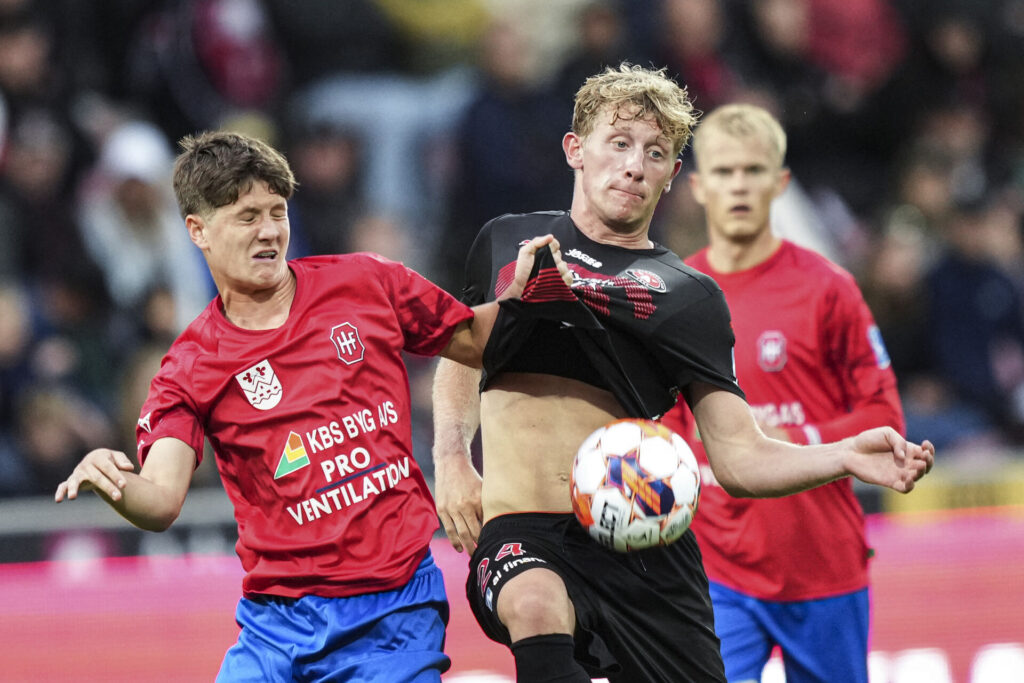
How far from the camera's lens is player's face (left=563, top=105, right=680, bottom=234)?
4.41 meters

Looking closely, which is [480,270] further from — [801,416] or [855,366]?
[855,366]

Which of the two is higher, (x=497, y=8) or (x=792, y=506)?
(x=497, y=8)

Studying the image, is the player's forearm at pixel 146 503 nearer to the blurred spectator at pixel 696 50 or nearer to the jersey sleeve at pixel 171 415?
the jersey sleeve at pixel 171 415

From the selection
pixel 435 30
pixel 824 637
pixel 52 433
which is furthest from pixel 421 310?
pixel 435 30

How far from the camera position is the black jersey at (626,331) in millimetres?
4344

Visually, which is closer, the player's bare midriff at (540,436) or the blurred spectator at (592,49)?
the player's bare midriff at (540,436)

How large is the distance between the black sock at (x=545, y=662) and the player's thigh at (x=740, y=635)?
155cm

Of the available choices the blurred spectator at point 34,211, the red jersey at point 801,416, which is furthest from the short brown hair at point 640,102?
the blurred spectator at point 34,211

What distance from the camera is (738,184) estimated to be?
5723 millimetres

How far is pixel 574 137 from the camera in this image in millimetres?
4645

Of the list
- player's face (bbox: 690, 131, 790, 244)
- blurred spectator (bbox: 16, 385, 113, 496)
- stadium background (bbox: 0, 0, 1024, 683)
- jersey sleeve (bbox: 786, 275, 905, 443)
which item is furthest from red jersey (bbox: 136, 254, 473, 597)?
blurred spectator (bbox: 16, 385, 113, 496)

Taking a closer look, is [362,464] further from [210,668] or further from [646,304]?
[210,668]

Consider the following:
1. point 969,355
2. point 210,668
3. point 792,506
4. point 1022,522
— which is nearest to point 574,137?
point 792,506

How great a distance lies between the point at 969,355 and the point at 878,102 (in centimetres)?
241
